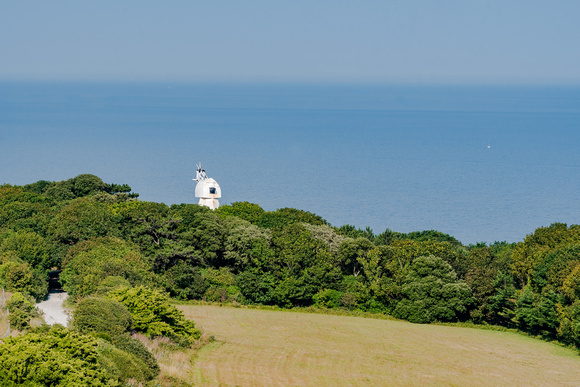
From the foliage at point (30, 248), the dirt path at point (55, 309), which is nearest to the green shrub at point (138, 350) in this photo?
the dirt path at point (55, 309)

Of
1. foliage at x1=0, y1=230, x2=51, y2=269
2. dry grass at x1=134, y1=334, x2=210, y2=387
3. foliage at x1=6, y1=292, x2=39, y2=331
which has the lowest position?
dry grass at x1=134, y1=334, x2=210, y2=387

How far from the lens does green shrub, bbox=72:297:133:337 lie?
3061cm

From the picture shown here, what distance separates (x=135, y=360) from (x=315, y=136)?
172000 mm

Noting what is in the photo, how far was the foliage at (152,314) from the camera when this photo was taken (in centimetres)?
3491

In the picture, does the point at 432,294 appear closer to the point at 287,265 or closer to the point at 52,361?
the point at 287,265

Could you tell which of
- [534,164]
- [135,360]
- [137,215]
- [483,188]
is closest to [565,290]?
[135,360]

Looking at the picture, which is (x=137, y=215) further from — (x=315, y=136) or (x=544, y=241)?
(x=315, y=136)

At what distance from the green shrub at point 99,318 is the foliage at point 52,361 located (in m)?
5.89

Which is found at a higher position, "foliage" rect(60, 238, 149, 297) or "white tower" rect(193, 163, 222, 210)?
"white tower" rect(193, 163, 222, 210)

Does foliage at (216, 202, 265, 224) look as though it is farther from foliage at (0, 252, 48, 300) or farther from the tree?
foliage at (0, 252, 48, 300)

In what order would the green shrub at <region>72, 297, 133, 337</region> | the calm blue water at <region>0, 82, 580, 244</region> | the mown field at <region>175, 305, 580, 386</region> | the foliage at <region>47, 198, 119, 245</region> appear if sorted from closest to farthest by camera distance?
the green shrub at <region>72, 297, 133, 337</region>
the mown field at <region>175, 305, 580, 386</region>
the foliage at <region>47, 198, 119, 245</region>
the calm blue water at <region>0, 82, 580, 244</region>

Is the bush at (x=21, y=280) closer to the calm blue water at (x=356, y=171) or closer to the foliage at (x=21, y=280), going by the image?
the foliage at (x=21, y=280)

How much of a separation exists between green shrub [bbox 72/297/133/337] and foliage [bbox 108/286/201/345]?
2.51m

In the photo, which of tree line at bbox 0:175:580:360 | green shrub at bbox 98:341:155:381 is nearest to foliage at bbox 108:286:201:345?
green shrub at bbox 98:341:155:381
